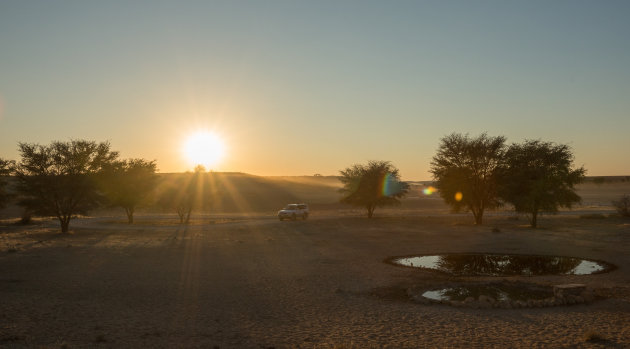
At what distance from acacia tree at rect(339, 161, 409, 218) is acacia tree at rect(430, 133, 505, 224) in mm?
12917

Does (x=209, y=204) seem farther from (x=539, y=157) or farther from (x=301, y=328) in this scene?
(x=301, y=328)

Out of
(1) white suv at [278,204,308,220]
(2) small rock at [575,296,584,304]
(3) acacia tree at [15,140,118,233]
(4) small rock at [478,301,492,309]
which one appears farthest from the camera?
(1) white suv at [278,204,308,220]

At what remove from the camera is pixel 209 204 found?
87500 millimetres

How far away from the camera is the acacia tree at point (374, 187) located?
6436 cm

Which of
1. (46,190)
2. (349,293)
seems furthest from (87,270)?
(46,190)

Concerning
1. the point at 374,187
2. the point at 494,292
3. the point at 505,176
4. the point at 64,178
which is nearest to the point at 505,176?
the point at 505,176

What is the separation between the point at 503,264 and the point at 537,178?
2747cm

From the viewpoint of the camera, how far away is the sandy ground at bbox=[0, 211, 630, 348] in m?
11.7

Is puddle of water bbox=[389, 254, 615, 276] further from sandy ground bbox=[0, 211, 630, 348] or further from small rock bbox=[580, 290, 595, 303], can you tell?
small rock bbox=[580, 290, 595, 303]

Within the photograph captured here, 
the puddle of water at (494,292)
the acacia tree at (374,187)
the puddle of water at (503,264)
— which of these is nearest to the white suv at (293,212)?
the acacia tree at (374,187)

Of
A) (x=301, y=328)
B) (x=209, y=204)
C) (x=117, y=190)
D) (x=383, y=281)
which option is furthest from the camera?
(x=209, y=204)

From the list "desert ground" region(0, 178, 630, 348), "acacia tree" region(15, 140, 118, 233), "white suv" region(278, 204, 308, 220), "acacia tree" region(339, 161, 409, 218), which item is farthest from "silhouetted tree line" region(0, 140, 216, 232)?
"acacia tree" region(339, 161, 409, 218)

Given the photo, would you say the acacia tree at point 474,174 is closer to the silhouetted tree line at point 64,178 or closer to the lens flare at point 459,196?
the lens flare at point 459,196

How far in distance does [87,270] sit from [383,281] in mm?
A: 14322
